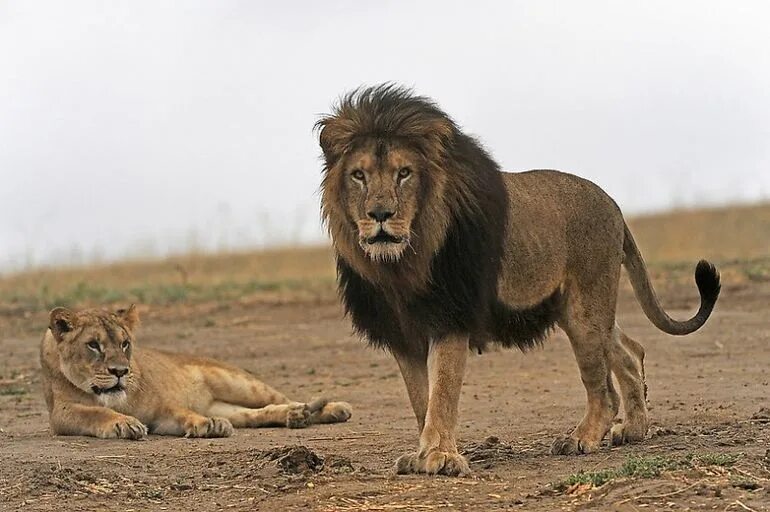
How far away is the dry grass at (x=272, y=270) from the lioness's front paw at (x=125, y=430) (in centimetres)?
890

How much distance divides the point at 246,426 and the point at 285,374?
105 inches

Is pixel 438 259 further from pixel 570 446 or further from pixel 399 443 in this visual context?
pixel 399 443

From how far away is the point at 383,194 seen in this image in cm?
597

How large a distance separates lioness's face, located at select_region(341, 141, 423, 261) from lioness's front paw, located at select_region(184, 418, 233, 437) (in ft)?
8.84

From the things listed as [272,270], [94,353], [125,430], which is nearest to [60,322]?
[94,353]

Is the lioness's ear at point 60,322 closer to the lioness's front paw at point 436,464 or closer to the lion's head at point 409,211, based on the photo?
the lion's head at point 409,211

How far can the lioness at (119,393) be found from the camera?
8242 millimetres

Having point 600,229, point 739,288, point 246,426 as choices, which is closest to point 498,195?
point 600,229

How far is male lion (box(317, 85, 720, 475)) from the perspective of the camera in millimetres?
6062

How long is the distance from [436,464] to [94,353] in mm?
3225

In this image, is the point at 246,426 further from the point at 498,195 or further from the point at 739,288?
the point at 739,288

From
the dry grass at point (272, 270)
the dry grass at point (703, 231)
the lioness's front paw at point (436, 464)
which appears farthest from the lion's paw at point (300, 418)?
the dry grass at point (703, 231)

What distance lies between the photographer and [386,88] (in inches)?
251

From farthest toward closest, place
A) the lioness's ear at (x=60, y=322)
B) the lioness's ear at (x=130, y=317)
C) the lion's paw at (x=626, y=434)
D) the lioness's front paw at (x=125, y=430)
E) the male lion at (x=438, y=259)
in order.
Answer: the lioness's ear at (x=130, y=317)
the lioness's ear at (x=60, y=322)
the lioness's front paw at (x=125, y=430)
the lion's paw at (x=626, y=434)
the male lion at (x=438, y=259)
